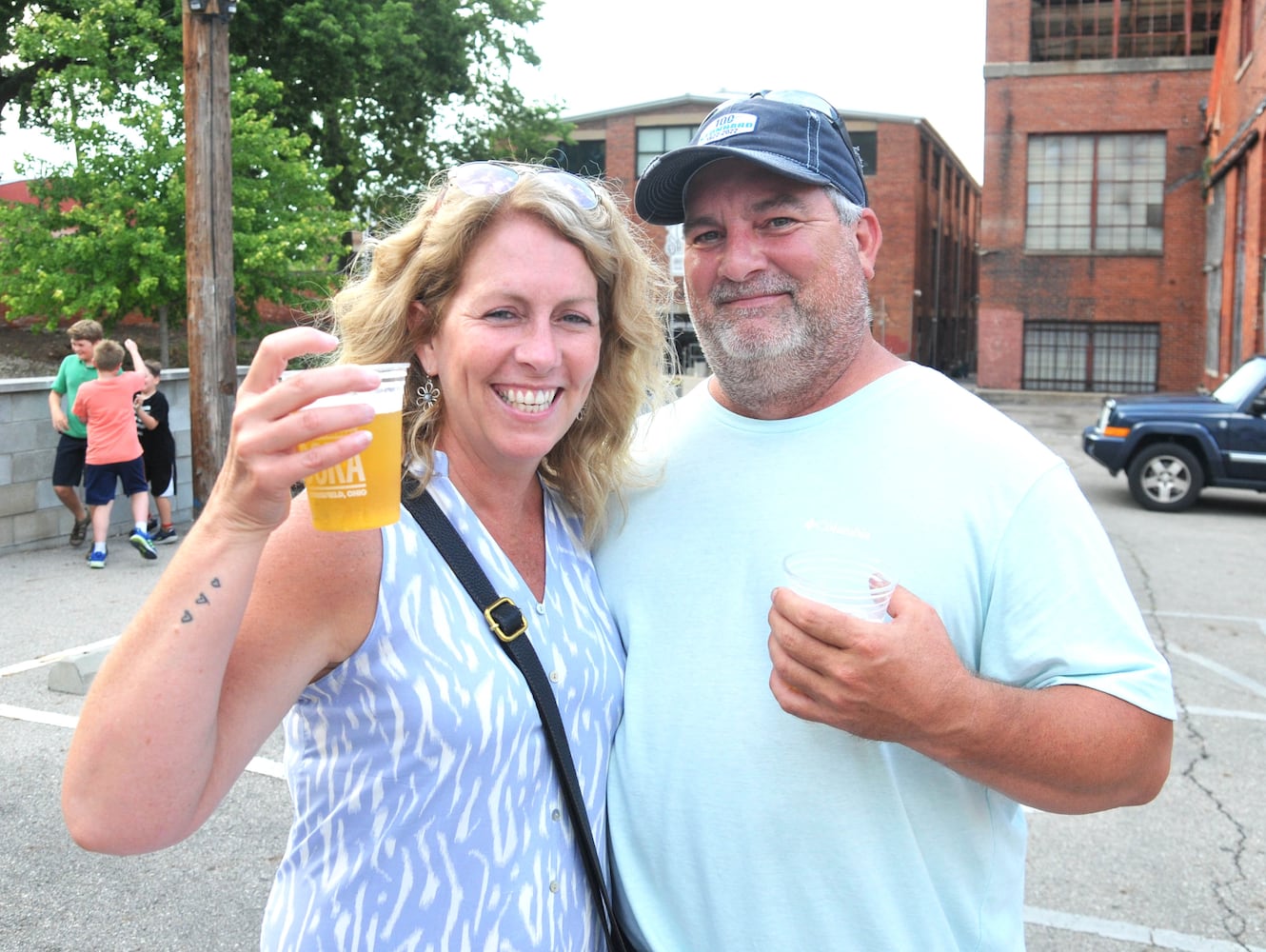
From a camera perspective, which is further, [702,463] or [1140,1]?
[1140,1]

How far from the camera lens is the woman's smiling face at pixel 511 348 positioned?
79.1 inches

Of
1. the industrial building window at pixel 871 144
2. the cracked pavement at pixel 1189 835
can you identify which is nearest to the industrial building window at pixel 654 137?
the industrial building window at pixel 871 144

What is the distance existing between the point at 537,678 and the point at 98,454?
9222mm

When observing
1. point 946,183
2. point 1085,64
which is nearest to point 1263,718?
point 1085,64

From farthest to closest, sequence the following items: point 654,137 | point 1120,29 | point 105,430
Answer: point 654,137 < point 1120,29 < point 105,430

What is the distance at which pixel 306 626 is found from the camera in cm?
A: 158

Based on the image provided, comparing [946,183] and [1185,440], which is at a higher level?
[946,183]

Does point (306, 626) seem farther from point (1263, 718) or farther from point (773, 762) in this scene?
point (1263, 718)

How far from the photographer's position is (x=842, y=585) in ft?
5.68

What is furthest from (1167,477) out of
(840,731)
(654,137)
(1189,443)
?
(654,137)

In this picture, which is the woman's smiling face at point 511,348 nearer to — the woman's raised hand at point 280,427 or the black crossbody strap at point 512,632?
the black crossbody strap at point 512,632

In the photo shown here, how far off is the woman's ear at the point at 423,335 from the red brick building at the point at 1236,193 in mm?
20873

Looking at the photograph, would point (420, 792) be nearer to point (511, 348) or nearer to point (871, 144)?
point (511, 348)

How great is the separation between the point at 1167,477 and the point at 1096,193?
20452 millimetres
